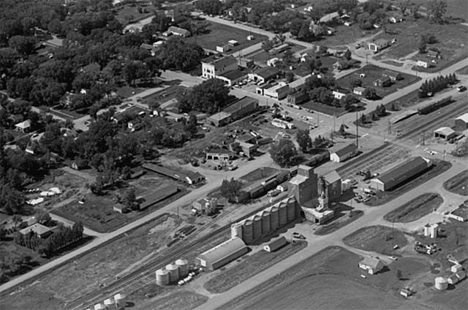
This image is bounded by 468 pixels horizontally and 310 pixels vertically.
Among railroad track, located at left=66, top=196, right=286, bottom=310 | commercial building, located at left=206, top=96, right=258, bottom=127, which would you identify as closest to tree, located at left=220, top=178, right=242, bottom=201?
railroad track, located at left=66, top=196, right=286, bottom=310

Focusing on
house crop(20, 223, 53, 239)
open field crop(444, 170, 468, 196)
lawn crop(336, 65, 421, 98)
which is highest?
house crop(20, 223, 53, 239)

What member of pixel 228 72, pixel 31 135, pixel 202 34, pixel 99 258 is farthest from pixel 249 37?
pixel 99 258

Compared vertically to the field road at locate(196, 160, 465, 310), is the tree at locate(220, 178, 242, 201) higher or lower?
higher

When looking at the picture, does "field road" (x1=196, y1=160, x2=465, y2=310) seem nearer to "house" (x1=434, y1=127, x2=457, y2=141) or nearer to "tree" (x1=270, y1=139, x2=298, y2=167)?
"house" (x1=434, y1=127, x2=457, y2=141)

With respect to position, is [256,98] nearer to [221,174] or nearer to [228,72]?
[228,72]

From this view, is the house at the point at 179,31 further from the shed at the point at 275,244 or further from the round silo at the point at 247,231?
the shed at the point at 275,244
